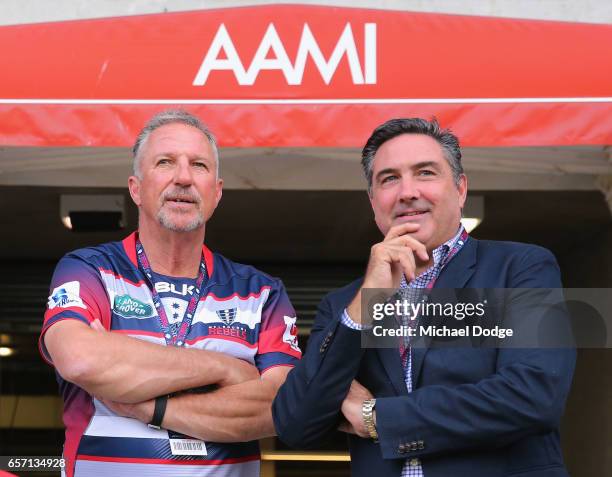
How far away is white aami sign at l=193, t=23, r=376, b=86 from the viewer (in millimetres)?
3979

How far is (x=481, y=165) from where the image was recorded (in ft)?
15.8

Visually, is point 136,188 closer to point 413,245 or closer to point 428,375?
point 413,245

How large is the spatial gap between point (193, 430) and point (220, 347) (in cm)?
26

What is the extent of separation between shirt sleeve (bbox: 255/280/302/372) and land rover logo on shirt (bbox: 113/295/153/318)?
34 centimetres

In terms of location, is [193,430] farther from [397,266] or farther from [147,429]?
[397,266]

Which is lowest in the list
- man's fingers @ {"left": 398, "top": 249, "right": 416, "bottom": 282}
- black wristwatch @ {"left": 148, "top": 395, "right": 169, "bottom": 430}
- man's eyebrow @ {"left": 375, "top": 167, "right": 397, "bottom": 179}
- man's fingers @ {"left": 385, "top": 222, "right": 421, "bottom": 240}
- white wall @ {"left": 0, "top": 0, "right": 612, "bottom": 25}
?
black wristwatch @ {"left": 148, "top": 395, "right": 169, "bottom": 430}

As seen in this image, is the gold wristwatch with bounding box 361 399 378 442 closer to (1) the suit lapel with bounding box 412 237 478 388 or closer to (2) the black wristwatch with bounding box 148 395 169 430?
(1) the suit lapel with bounding box 412 237 478 388

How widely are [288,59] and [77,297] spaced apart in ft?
5.93

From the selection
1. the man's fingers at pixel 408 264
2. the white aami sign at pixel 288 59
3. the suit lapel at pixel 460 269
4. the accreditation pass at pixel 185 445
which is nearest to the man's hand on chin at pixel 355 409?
the suit lapel at pixel 460 269

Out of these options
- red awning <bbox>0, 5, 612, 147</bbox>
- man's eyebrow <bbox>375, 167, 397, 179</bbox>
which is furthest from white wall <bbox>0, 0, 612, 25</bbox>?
man's eyebrow <bbox>375, 167, 397, 179</bbox>

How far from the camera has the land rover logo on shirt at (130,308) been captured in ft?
8.57

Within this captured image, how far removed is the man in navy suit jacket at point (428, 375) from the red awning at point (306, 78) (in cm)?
135

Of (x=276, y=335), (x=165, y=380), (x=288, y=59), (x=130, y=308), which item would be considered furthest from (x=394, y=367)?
(x=288, y=59)

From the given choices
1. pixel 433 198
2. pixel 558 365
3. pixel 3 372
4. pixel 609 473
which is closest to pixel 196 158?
pixel 433 198
